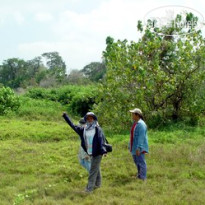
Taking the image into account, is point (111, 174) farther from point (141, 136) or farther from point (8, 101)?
point (8, 101)

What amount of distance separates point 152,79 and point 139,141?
6234 millimetres

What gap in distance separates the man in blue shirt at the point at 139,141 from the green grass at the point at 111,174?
0.31 m

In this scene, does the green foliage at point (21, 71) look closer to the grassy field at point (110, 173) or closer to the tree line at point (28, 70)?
the tree line at point (28, 70)

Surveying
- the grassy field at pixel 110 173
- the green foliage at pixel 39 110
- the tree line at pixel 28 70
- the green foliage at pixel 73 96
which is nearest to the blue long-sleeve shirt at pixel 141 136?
the grassy field at pixel 110 173

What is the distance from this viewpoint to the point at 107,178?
7.46m

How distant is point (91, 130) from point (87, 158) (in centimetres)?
73

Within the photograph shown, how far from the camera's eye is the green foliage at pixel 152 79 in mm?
13094

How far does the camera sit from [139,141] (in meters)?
6.95

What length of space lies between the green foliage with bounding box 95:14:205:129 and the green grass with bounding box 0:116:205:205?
1.71 m

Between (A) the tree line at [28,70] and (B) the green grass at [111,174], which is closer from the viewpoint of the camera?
(B) the green grass at [111,174]

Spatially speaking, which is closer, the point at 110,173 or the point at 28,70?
the point at 110,173

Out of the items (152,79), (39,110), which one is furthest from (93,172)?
(39,110)

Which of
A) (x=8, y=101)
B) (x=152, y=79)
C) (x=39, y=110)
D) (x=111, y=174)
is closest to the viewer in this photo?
(x=111, y=174)

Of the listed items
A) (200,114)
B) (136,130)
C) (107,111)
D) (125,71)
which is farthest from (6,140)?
(200,114)
